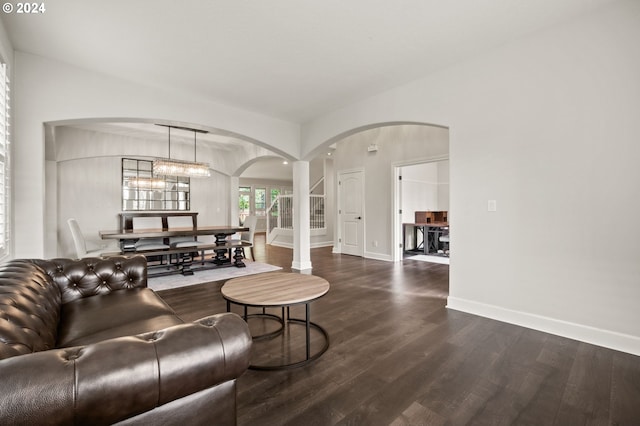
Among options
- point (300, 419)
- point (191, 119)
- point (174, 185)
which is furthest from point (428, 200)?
point (300, 419)

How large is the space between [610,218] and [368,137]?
499cm

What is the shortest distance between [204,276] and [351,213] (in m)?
3.79

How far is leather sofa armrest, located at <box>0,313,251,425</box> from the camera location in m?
0.76

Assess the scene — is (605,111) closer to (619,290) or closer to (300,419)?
(619,290)

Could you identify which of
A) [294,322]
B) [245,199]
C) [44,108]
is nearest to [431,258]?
[294,322]

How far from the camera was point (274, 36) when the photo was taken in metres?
2.74

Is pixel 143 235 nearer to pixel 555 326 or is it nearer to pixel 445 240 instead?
pixel 555 326

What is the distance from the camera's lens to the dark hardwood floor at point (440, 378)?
64.7 inches

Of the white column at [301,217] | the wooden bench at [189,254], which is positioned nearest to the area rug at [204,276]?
the wooden bench at [189,254]

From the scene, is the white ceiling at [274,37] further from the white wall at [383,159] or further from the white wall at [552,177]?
the white wall at [383,159]

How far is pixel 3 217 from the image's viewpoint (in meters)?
2.48

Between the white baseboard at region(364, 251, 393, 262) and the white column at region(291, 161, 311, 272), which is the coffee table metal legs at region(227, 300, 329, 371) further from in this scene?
the white baseboard at region(364, 251, 393, 262)

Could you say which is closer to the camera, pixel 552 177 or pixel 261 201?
pixel 552 177

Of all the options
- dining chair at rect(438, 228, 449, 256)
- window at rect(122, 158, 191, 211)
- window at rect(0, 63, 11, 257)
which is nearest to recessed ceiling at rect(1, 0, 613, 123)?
window at rect(0, 63, 11, 257)
